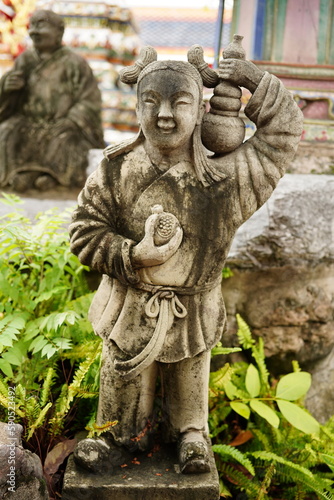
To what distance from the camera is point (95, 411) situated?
10.6 ft

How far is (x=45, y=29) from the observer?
6.18 m

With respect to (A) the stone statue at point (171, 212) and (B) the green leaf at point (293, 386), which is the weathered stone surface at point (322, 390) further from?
(A) the stone statue at point (171, 212)

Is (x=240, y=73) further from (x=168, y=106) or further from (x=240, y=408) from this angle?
(x=240, y=408)

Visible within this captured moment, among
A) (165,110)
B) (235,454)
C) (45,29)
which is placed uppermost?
(45,29)

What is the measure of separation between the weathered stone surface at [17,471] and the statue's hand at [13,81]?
4.52 meters

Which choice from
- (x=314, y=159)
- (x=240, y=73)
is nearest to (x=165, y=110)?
(x=240, y=73)

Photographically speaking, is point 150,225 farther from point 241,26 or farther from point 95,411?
point 241,26

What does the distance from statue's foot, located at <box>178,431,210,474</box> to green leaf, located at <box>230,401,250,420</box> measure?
0.71 m

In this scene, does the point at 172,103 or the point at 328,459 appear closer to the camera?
the point at 172,103

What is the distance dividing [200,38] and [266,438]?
9861mm

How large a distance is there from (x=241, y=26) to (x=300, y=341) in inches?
109

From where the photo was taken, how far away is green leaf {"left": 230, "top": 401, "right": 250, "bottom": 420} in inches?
139

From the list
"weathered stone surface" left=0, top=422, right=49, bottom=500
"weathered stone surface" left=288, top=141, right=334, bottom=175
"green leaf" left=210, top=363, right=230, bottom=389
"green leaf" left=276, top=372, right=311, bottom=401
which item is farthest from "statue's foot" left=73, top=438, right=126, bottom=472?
"weathered stone surface" left=288, top=141, right=334, bottom=175

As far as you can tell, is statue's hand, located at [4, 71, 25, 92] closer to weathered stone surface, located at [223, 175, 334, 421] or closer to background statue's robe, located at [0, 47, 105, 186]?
background statue's robe, located at [0, 47, 105, 186]
